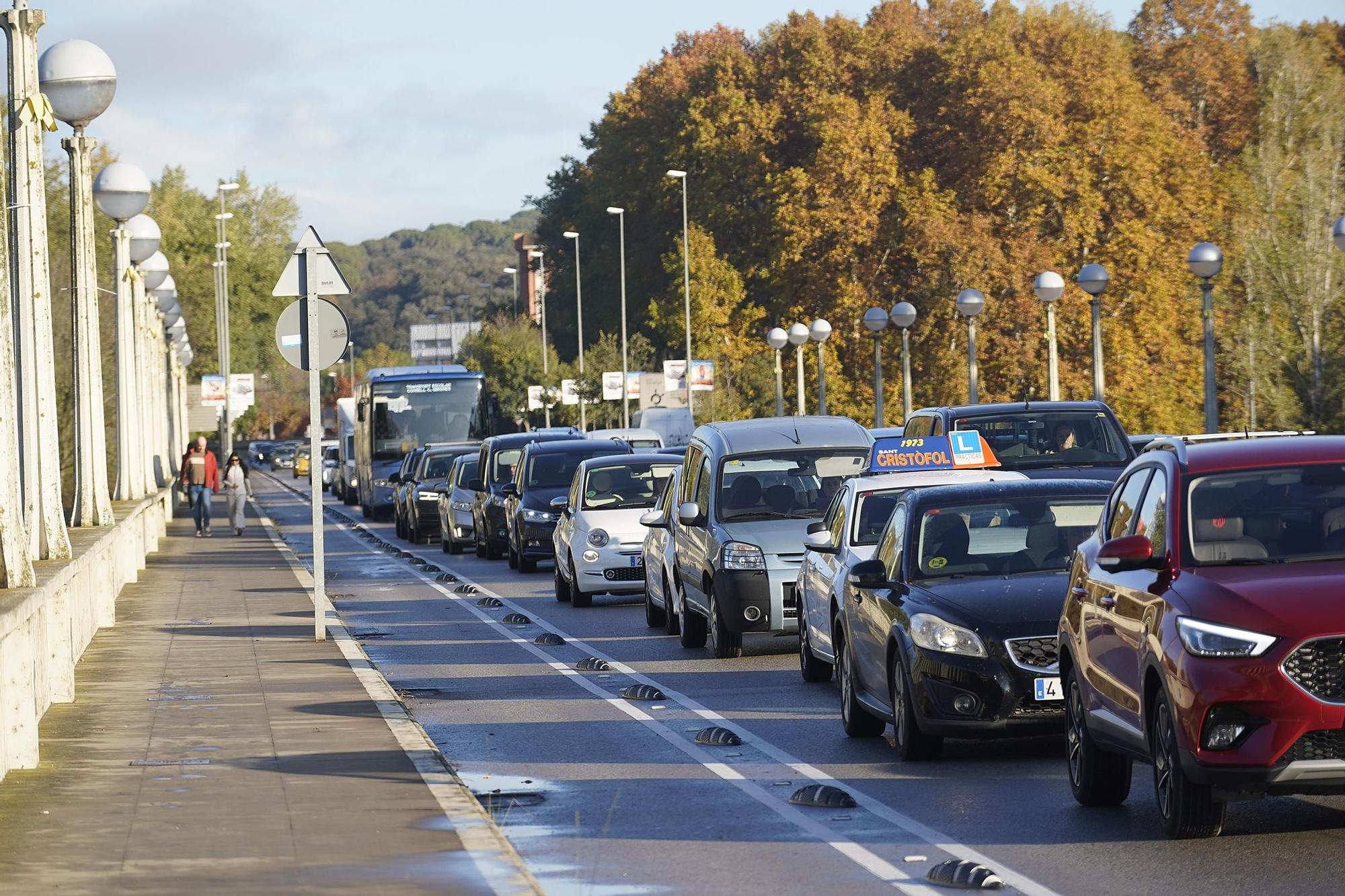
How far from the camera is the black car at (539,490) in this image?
97.3ft

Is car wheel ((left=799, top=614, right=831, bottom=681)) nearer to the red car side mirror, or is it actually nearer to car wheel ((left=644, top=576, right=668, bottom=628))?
car wheel ((left=644, top=576, right=668, bottom=628))

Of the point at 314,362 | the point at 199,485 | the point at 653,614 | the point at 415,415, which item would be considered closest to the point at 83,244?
the point at 314,362

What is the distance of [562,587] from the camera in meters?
24.5

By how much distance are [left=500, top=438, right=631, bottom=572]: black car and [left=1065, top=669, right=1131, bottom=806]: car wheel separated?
19.4m

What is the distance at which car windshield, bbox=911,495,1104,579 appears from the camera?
12000mm

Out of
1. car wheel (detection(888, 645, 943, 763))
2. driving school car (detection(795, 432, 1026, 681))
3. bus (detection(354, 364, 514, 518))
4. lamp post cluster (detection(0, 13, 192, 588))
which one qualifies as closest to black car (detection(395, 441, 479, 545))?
lamp post cluster (detection(0, 13, 192, 588))

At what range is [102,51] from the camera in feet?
Answer: 68.6

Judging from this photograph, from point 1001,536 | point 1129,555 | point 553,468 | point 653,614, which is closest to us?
point 1129,555

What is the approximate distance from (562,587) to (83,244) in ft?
25.1

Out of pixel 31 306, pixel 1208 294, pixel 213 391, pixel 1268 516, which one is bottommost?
pixel 1268 516

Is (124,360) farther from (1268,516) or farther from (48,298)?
(1268,516)

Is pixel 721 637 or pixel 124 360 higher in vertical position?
pixel 124 360

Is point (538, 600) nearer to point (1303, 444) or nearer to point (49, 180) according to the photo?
point (1303, 444)

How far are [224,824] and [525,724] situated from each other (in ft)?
13.8
